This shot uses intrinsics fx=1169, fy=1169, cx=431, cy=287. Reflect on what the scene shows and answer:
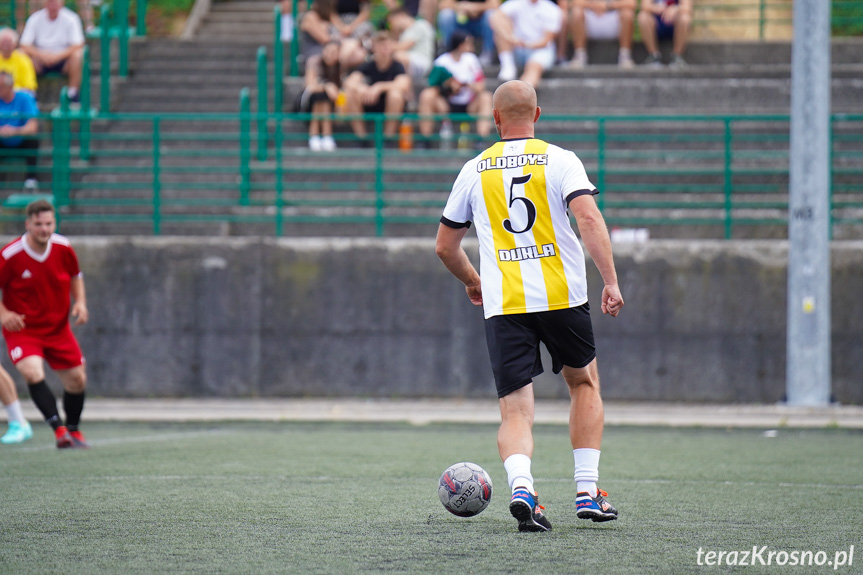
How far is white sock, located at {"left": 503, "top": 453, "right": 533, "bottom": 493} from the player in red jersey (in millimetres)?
5375

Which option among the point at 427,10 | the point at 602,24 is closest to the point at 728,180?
the point at 602,24

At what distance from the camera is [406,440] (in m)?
10.4

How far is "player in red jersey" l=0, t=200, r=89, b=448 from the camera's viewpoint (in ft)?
32.0

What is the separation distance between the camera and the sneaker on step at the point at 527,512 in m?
5.33

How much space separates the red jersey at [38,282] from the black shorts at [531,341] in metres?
5.45

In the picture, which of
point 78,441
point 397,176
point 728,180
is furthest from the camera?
point 397,176

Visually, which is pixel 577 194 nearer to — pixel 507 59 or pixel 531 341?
pixel 531 341

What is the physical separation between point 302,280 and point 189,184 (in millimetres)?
2174

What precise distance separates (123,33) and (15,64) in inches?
87.6

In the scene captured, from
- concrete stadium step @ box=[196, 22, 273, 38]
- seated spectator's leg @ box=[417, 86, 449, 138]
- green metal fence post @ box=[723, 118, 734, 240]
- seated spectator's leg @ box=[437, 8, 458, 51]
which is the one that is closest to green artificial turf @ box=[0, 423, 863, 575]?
green metal fence post @ box=[723, 118, 734, 240]

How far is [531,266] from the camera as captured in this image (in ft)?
18.4

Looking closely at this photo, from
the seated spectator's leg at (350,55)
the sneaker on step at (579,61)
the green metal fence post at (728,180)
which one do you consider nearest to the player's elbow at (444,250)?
the green metal fence post at (728,180)

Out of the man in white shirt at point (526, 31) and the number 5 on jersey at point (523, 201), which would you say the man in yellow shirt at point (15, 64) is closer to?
the man in white shirt at point (526, 31)

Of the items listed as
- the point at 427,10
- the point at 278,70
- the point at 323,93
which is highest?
the point at 427,10
